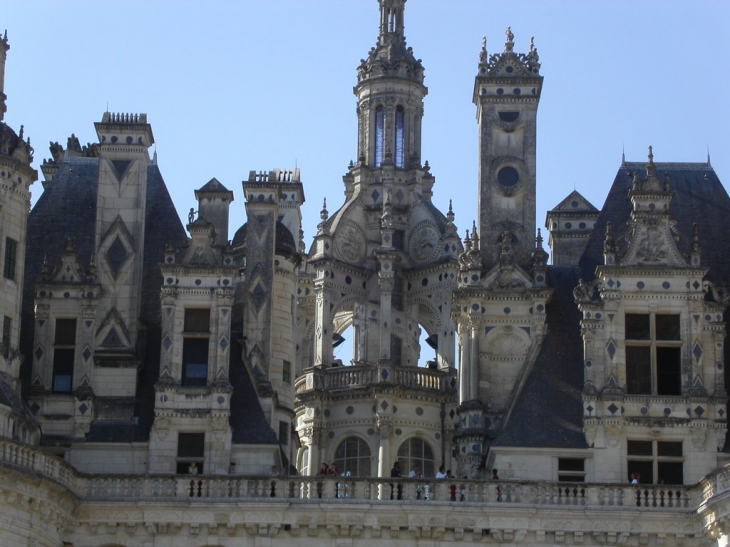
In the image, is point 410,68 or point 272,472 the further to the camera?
point 410,68

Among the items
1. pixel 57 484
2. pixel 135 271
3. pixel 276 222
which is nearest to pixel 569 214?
pixel 276 222

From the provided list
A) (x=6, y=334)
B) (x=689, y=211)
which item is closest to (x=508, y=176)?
(x=689, y=211)

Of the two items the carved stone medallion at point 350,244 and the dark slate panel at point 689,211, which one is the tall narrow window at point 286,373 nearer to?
the dark slate panel at point 689,211

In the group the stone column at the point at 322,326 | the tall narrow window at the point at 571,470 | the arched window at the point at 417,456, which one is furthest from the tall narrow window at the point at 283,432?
the stone column at the point at 322,326

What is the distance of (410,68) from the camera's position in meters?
76.8

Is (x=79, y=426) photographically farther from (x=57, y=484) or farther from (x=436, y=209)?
(x=436, y=209)

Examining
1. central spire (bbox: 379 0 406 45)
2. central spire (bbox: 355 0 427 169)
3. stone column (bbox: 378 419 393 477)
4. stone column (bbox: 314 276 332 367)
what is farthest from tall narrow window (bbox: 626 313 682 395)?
central spire (bbox: 379 0 406 45)

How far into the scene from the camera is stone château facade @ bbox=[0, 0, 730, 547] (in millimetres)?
55562

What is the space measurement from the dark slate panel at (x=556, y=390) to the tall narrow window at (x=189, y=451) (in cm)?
668

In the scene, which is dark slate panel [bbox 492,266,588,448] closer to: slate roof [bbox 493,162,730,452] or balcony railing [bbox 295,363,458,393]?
slate roof [bbox 493,162,730,452]

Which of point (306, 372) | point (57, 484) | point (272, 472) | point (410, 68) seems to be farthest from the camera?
point (410, 68)

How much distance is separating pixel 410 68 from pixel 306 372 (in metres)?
10.6

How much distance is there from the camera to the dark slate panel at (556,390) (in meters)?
57.8

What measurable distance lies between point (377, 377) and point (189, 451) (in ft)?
43.7
